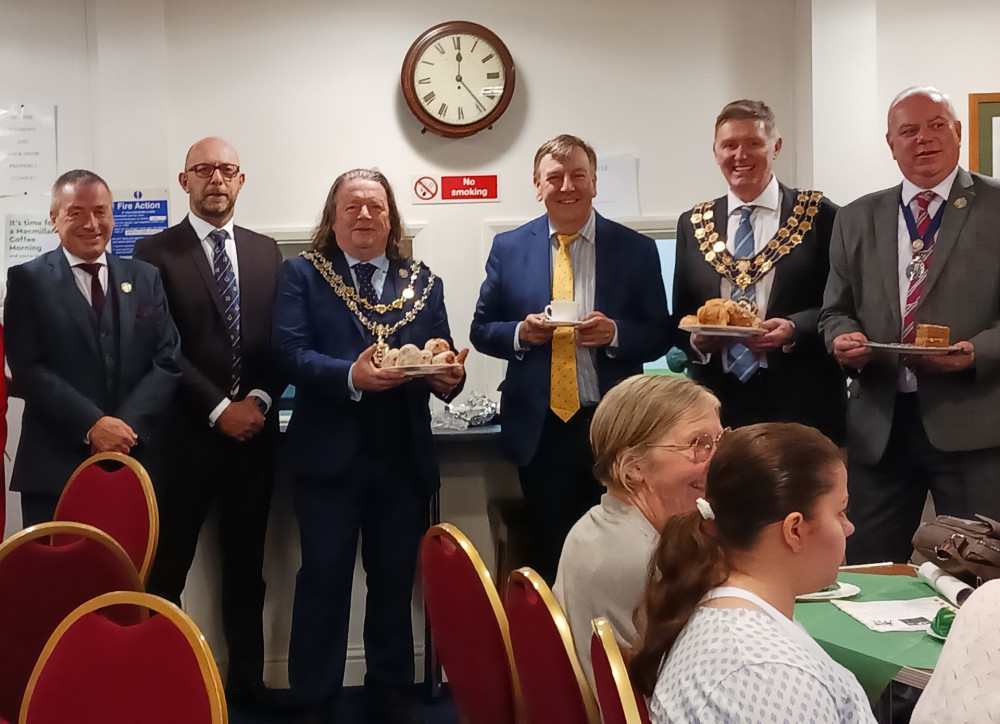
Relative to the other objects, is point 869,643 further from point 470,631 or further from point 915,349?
point 915,349

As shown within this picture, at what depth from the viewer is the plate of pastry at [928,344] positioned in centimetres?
258

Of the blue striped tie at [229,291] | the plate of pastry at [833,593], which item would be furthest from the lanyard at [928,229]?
the blue striped tie at [229,291]

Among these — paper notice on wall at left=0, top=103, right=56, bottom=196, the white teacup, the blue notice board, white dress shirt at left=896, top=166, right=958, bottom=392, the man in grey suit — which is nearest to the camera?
the man in grey suit

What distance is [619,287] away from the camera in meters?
3.11

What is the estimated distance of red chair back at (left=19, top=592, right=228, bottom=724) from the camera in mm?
1271

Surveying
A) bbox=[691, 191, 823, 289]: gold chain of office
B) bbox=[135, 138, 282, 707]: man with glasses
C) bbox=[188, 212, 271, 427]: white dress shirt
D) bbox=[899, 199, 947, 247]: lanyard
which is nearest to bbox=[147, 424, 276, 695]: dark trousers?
bbox=[135, 138, 282, 707]: man with glasses

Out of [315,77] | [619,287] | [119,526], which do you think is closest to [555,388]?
[619,287]

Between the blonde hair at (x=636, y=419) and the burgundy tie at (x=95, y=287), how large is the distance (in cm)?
195

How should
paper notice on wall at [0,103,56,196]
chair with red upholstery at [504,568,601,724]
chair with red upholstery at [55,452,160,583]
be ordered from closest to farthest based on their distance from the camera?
chair with red upholstery at [504,568,601,724] < chair with red upholstery at [55,452,160,583] < paper notice on wall at [0,103,56,196]

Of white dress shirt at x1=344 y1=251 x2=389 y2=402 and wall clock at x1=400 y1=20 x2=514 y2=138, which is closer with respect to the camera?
white dress shirt at x1=344 y1=251 x2=389 y2=402

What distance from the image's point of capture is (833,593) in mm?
1892

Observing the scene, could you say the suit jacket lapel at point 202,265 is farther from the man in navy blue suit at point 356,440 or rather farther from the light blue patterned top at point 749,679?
the light blue patterned top at point 749,679

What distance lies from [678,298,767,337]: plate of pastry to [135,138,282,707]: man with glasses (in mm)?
1396

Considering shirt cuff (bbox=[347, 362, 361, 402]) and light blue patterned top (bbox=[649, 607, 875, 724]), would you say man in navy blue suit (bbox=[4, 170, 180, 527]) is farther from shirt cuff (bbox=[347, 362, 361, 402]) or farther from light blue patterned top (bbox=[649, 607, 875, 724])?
light blue patterned top (bbox=[649, 607, 875, 724])
